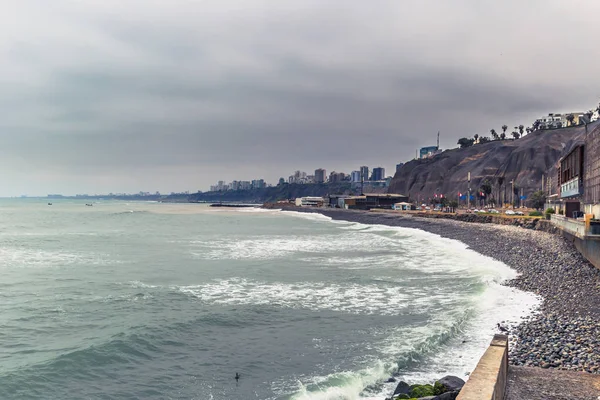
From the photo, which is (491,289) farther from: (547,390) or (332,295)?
(547,390)

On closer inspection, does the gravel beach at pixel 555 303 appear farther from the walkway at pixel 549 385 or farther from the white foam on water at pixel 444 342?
the walkway at pixel 549 385

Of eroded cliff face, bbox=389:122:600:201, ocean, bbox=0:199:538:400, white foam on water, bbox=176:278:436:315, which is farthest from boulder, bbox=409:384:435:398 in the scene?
eroded cliff face, bbox=389:122:600:201

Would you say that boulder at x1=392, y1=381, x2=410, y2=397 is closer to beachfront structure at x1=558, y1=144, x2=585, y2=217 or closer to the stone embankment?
the stone embankment

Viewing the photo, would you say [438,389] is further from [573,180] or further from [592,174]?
[573,180]

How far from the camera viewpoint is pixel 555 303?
66.3ft

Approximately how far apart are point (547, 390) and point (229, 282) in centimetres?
2229

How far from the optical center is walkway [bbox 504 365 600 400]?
371 inches

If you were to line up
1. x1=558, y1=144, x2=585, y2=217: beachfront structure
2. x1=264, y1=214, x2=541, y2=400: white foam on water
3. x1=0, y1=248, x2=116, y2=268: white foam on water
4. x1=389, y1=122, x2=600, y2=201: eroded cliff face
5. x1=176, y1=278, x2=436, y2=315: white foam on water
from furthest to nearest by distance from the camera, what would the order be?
x1=389, y1=122, x2=600, y2=201: eroded cliff face < x1=558, y1=144, x2=585, y2=217: beachfront structure < x1=0, y1=248, x2=116, y2=268: white foam on water < x1=176, y1=278, x2=436, y2=315: white foam on water < x1=264, y1=214, x2=541, y2=400: white foam on water

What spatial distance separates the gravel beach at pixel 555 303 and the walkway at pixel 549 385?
128 centimetres

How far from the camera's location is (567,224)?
4038 centimetres

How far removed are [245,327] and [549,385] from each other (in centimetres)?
1188

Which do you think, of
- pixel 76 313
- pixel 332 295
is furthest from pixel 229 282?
pixel 76 313

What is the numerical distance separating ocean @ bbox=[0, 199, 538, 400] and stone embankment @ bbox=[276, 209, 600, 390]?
1334 mm

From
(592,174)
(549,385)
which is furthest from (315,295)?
(592,174)
